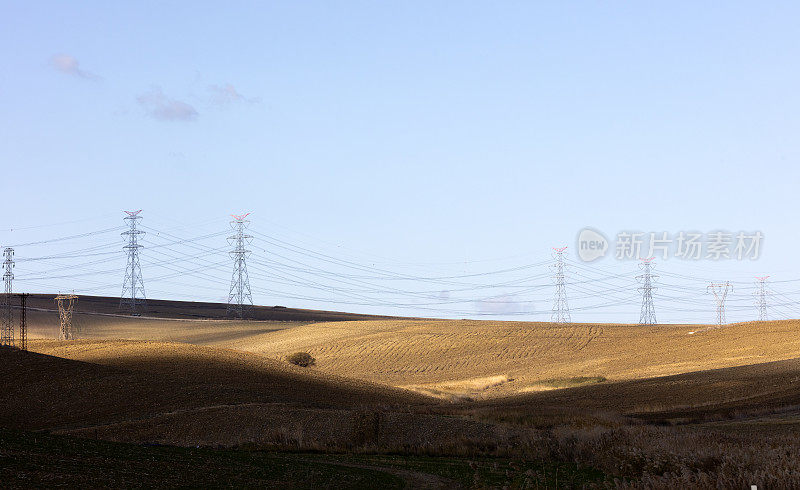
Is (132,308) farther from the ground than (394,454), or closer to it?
farther from the ground

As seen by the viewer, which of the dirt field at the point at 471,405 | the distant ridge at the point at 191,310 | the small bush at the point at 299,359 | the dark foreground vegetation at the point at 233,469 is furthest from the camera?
the distant ridge at the point at 191,310

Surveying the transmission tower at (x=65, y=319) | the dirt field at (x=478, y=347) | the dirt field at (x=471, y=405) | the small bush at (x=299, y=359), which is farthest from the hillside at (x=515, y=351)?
the transmission tower at (x=65, y=319)

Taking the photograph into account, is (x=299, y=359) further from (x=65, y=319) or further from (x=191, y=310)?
(x=191, y=310)

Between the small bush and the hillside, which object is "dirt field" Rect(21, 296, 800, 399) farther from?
the small bush

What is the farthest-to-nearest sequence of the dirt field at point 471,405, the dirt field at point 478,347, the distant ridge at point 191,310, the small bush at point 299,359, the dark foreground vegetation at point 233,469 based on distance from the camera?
1. the distant ridge at point 191,310
2. the dirt field at point 478,347
3. the small bush at point 299,359
4. the dirt field at point 471,405
5. the dark foreground vegetation at point 233,469

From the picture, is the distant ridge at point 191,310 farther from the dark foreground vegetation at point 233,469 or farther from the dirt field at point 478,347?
the dark foreground vegetation at point 233,469

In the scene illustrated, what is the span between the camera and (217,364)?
4372 centimetres

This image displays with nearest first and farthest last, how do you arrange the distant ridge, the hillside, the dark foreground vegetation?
1. the dark foreground vegetation
2. the hillside
3. the distant ridge

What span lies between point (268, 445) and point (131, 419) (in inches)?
354

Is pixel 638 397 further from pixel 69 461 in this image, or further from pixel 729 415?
pixel 69 461

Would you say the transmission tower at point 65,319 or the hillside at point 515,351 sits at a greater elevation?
the transmission tower at point 65,319

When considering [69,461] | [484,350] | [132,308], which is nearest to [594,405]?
[69,461]

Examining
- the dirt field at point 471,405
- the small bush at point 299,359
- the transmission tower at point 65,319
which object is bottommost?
the dirt field at point 471,405

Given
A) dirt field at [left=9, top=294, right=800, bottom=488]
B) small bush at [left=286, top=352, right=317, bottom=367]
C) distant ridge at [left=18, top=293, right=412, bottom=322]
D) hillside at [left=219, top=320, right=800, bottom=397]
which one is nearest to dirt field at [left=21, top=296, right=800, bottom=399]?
hillside at [left=219, top=320, right=800, bottom=397]
